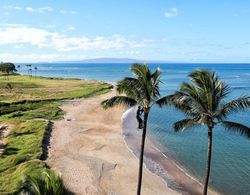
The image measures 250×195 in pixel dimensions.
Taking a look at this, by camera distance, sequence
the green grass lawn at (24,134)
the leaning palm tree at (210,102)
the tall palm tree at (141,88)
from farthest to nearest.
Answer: the green grass lawn at (24,134)
the tall palm tree at (141,88)
the leaning palm tree at (210,102)

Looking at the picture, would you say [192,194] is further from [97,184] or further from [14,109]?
[14,109]

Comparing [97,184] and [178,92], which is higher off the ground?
[178,92]

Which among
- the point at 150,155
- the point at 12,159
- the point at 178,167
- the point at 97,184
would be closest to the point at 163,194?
the point at 97,184

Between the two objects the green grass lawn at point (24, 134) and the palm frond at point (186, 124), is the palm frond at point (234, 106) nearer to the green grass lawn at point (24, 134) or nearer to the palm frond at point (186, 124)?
the palm frond at point (186, 124)

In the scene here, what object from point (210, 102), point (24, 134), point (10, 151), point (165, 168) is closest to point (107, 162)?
point (165, 168)

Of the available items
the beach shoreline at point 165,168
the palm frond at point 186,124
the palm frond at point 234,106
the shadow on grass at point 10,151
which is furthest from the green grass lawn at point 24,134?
the palm frond at point 234,106

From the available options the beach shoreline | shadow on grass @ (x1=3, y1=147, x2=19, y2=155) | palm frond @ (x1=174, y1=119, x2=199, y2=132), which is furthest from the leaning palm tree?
shadow on grass @ (x1=3, y1=147, x2=19, y2=155)

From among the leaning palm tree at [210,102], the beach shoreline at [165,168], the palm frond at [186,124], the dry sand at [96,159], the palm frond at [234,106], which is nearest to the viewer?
the palm frond at [234,106]
